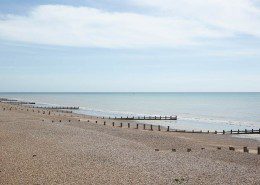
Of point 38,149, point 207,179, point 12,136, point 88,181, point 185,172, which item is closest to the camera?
point 88,181

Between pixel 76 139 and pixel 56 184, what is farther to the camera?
pixel 76 139

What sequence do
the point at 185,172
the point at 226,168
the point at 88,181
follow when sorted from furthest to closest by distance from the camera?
the point at 226,168 → the point at 185,172 → the point at 88,181

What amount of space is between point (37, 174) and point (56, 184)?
2.02m

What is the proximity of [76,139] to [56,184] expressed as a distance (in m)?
14.5

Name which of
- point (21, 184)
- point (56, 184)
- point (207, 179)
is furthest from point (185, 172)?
point (21, 184)

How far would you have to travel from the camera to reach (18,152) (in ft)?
76.5

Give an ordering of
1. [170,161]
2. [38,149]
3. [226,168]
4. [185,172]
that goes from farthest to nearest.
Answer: [38,149] < [170,161] < [226,168] < [185,172]

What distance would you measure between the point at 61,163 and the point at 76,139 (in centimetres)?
1003

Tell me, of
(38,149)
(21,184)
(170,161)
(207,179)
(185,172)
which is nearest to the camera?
(21,184)

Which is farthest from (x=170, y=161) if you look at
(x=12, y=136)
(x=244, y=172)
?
(x=12, y=136)

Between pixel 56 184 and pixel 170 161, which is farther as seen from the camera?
pixel 170 161

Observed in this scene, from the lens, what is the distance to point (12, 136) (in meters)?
30.2

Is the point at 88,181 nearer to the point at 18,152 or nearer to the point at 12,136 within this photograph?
the point at 18,152

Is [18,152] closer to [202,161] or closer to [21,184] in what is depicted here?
[21,184]
